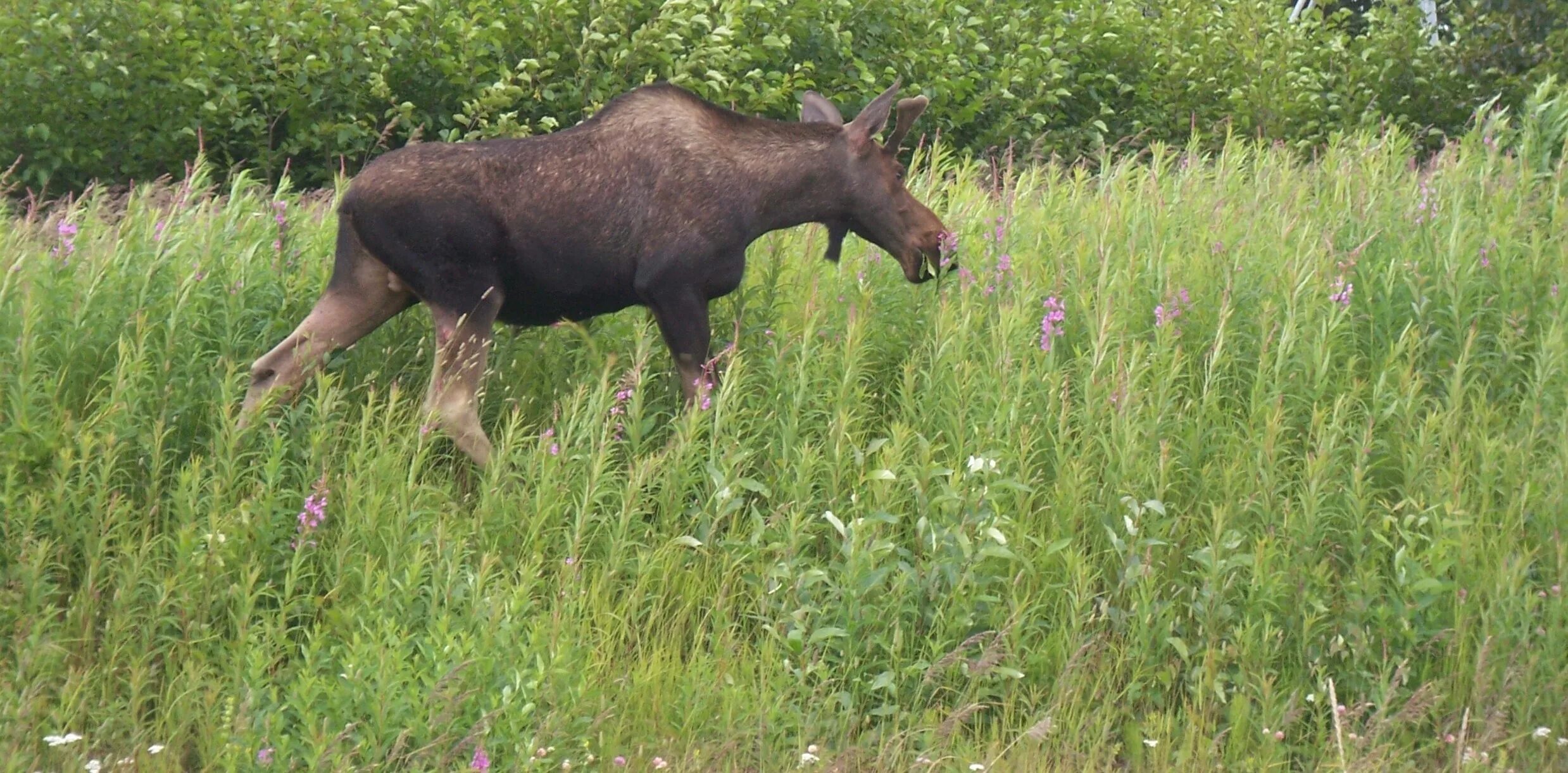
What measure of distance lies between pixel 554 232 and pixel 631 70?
490 cm

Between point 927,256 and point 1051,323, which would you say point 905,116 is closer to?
point 927,256

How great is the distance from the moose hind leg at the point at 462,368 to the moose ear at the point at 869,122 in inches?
66.3

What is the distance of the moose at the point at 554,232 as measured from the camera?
19.0 feet

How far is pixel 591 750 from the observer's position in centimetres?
438

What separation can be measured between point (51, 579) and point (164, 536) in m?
0.44

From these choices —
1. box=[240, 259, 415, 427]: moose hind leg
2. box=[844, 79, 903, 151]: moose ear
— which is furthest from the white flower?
box=[240, 259, 415, 427]: moose hind leg

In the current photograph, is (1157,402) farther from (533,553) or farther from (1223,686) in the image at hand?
(533,553)

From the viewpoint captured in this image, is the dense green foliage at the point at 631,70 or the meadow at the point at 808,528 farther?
the dense green foliage at the point at 631,70

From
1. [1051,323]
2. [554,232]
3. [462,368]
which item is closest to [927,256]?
[1051,323]

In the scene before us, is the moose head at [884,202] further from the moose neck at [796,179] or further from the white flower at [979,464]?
the white flower at [979,464]

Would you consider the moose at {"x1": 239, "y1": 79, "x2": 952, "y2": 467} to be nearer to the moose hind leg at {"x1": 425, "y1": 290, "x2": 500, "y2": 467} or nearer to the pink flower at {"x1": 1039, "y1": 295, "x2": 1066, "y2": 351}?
the moose hind leg at {"x1": 425, "y1": 290, "x2": 500, "y2": 467}

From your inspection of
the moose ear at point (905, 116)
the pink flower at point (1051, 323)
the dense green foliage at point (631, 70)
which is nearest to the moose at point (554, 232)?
the moose ear at point (905, 116)

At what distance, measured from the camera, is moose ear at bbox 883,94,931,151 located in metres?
6.57

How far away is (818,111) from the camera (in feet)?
23.0
